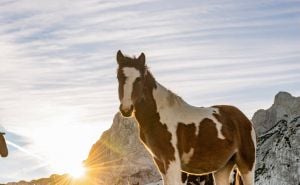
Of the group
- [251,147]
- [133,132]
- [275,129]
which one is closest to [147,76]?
[251,147]

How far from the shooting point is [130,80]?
1247 centimetres

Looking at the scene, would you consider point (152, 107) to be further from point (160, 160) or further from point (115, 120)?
point (115, 120)

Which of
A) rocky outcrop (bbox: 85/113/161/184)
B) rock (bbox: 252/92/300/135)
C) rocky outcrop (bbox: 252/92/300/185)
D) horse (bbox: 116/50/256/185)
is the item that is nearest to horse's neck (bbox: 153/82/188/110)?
horse (bbox: 116/50/256/185)

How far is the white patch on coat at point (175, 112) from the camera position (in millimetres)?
13289

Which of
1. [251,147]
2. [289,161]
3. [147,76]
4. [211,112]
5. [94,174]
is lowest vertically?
[94,174]

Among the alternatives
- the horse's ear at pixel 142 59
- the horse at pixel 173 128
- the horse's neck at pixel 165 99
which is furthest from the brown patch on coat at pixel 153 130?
the horse's ear at pixel 142 59

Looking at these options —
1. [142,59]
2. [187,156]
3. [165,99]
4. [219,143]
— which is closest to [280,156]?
[219,143]

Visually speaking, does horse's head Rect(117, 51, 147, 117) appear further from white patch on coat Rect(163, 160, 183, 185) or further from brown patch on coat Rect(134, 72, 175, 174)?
white patch on coat Rect(163, 160, 183, 185)

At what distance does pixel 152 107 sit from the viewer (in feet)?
43.3

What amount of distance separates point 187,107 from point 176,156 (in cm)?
150

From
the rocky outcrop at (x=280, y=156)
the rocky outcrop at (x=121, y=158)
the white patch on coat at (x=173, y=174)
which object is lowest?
the rocky outcrop at (x=121, y=158)

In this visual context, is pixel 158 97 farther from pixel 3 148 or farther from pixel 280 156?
pixel 280 156

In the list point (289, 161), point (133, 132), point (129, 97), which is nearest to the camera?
point (129, 97)

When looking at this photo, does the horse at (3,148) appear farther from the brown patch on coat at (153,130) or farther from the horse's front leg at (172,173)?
the horse's front leg at (172,173)
